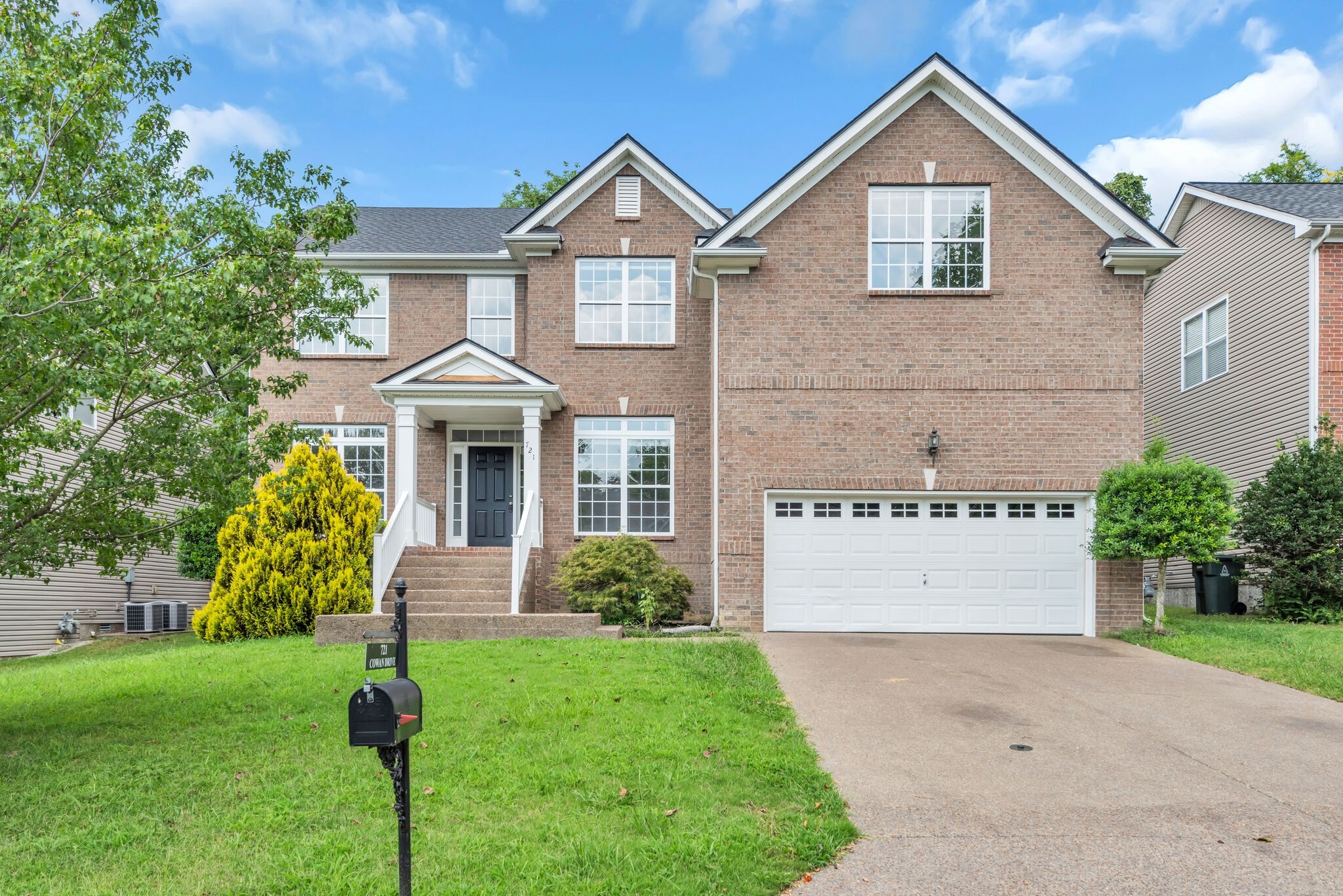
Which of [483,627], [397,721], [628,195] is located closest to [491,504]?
[483,627]

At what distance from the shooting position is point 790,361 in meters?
13.2

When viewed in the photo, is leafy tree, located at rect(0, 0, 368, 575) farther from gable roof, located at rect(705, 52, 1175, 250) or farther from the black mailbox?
gable roof, located at rect(705, 52, 1175, 250)

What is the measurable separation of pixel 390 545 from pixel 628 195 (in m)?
7.14

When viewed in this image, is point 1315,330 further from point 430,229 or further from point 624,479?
point 430,229

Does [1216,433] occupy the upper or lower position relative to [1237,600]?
upper

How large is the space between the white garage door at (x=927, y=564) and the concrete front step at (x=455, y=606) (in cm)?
377

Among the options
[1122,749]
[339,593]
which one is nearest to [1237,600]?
[1122,749]

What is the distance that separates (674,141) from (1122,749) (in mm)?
13288

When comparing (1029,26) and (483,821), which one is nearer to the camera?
(483,821)

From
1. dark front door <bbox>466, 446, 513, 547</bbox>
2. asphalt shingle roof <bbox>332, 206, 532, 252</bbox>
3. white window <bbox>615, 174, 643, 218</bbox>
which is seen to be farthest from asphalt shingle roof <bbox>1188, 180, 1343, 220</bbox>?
dark front door <bbox>466, 446, 513, 547</bbox>

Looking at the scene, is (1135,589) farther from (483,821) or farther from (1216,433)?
(483,821)

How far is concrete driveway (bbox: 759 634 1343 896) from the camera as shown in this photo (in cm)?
440

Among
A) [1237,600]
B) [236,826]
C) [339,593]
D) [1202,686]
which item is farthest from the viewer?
[1237,600]

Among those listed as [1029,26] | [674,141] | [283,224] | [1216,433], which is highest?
[1029,26]
